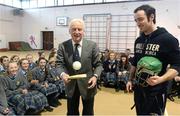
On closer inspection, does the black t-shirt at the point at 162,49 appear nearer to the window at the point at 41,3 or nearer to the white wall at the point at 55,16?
the white wall at the point at 55,16

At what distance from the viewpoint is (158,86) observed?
4.99ft

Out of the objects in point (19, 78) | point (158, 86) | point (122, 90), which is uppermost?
point (158, 86)

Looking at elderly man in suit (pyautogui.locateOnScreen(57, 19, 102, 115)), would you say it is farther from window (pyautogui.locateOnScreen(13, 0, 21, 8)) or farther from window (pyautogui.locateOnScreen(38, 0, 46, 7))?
window (pyautogui.locateOnScreen(13, 0, 21, 8))

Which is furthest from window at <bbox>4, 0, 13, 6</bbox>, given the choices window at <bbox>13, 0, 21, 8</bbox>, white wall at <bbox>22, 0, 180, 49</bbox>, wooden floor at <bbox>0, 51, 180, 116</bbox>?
wooden floor at <bbox>0, 51, 180, 116</bbox>

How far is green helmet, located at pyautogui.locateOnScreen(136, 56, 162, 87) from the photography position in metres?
1.46

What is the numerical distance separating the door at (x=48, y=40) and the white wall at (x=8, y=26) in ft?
7.18

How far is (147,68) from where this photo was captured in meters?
1.47

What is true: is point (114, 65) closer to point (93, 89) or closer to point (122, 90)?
point (122, 90)

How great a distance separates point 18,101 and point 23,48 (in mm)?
11586

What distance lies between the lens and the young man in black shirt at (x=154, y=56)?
146cm

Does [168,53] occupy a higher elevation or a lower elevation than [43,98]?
higher

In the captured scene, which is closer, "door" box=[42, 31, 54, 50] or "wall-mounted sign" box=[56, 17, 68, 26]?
"wall-mounted sign" box=[56, 17, 68, 26]

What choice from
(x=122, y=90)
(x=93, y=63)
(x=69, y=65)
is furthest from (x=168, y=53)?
(x=122, y=90)

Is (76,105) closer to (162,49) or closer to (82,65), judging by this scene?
(82,65)
